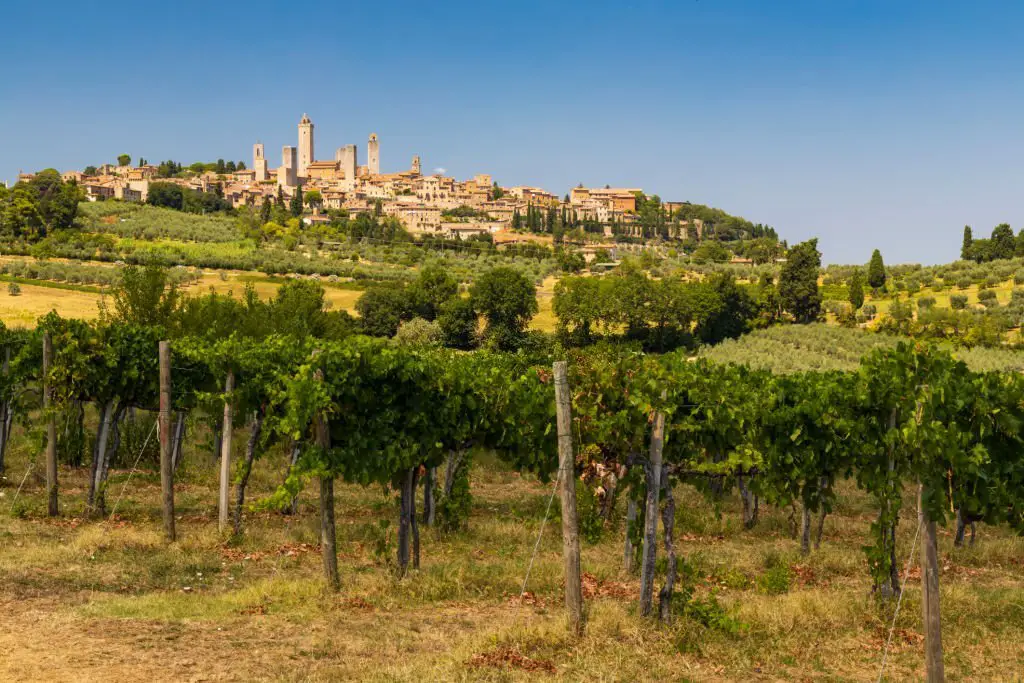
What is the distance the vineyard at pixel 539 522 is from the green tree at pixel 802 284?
5723 cm

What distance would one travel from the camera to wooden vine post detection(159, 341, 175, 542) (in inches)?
476

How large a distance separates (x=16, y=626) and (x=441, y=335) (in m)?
56.2

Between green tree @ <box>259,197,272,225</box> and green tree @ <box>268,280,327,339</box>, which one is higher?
green tree @ <box>259,197,272,225</box>

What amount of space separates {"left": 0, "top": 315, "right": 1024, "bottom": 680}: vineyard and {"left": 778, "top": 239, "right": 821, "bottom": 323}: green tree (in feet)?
188

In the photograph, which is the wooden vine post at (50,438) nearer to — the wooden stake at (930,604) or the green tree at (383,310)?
the wooden stake at (930,604)

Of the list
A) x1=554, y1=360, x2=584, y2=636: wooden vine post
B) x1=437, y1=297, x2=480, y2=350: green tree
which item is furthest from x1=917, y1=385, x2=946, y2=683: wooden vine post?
x1=437, y1=297, x2=480, y2=350: green tree

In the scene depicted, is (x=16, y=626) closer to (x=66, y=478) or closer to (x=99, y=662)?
(x=99, y=662)

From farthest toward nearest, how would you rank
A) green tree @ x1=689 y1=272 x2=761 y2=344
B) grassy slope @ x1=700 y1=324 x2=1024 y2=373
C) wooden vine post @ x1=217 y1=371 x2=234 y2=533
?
green tree @ x1=689 y1=272 x2=761 y2=344
grassy slope @ x1=700 y1=324 x2=1024 y2=373
wooden vine post @ x1=217 y1=371 x2=234 y2=533

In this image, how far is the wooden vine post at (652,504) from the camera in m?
8.51

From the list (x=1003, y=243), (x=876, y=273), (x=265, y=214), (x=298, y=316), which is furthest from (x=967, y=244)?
(x=265, y=214)

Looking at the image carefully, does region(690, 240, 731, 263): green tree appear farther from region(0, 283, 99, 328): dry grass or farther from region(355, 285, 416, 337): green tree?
region(0, 283, 99, 328): dry grass

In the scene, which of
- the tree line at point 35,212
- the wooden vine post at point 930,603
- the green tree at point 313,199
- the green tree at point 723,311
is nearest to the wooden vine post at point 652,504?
the wooden vine post at point 930,603

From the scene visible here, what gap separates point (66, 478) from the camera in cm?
1664

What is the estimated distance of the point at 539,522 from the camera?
46.5 feet
